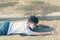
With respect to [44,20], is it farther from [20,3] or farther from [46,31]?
[20,3]

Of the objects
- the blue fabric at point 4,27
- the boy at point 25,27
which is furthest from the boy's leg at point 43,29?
the blue fabric at point 4,27

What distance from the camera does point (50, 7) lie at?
129 inches

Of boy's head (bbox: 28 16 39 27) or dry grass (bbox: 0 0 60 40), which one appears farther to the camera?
boy's head (bbox: 28 16 39 27)

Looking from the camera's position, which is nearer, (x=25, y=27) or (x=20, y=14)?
(x=25, y=27)

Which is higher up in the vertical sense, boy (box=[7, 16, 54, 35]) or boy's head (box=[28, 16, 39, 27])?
boy's head (box=[28, 16, 39, 27])

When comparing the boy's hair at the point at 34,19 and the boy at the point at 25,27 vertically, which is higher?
the boy's hair at the point at 34,19

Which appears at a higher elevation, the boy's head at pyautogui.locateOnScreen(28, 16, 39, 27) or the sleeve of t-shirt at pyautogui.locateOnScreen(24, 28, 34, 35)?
the boy's head at pyautogui.locateOnScreen(28, 16, 39, 27)

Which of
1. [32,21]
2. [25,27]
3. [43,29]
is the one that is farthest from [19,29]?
[43,29]

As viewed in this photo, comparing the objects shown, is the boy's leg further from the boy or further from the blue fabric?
the blue fabric

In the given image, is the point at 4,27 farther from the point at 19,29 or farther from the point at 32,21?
the point at 32,21

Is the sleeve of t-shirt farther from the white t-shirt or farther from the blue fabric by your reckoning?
the blue fabric

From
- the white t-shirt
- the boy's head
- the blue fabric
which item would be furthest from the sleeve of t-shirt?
→ the blue fabric

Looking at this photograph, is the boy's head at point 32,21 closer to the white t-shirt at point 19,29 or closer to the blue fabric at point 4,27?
the white t-shirt at point 19,29

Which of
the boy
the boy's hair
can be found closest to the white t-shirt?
the boy
